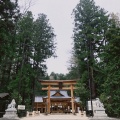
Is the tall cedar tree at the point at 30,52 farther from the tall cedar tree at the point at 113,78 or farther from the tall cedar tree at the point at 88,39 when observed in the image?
the tall cedar tree at the point at 113,78

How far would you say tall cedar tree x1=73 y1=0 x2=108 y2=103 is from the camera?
22609 millimetres

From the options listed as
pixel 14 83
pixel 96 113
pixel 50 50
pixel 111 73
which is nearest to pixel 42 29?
pixel 50 50

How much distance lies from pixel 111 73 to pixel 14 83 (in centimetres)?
1123

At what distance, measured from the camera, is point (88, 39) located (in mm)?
23781

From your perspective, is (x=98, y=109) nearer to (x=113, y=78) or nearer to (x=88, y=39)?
(x=113, y=78)

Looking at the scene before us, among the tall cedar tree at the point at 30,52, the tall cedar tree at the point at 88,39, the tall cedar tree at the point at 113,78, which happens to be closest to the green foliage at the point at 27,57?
the tall cedar tree at the point at 30,52

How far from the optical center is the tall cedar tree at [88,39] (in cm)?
2261

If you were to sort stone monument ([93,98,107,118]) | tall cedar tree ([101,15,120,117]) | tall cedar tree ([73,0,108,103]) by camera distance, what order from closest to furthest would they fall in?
1. stone monument ([93,98,107,118])
2. tall cedar tree ([101,15,120,117])
3. tall cedar tree ([73,0,108,103])

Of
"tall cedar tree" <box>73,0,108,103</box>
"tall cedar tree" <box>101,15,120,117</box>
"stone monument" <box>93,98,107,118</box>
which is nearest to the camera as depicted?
"stone monument" <box>93,98,107,118</box>

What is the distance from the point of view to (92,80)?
2227 centimetres

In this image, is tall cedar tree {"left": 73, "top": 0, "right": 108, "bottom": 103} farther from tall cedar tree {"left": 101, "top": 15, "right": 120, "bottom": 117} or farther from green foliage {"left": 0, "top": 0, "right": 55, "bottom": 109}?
green foliage {"left": 0, "top": 0, "right": 55, "bottom": 109}

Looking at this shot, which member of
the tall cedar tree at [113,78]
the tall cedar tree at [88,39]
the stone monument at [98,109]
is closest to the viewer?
the stone monument at [98,109]

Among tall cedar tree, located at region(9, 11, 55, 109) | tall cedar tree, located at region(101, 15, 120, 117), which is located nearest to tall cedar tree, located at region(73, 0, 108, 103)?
tall cedar tree, located at region(101, 15, 120, 117)

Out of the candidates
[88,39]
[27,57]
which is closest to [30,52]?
[27,57]
